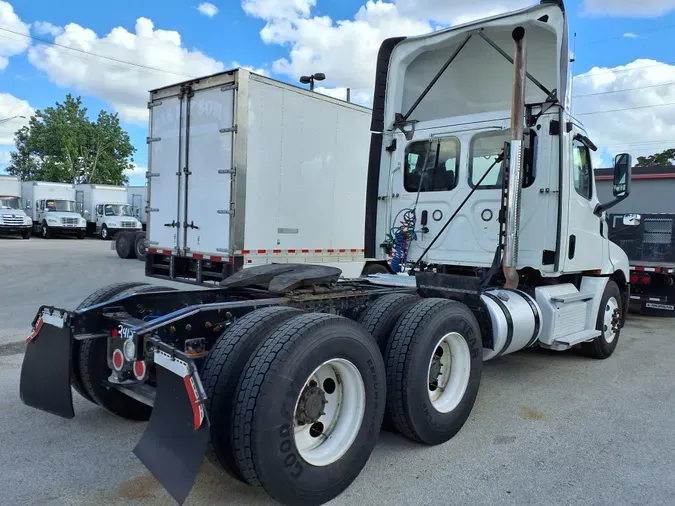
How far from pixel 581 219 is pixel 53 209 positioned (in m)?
32.6

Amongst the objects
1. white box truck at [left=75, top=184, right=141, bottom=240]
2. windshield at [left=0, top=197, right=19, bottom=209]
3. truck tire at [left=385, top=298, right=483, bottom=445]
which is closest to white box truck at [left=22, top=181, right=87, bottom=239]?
white box truck at [left=75, top=184, right=141, bottom=240]

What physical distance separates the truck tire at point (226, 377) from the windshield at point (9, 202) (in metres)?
32.7

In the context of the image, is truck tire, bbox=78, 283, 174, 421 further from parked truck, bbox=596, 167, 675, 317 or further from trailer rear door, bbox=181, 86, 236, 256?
parked truck, bbox=596, 167, 675, 317

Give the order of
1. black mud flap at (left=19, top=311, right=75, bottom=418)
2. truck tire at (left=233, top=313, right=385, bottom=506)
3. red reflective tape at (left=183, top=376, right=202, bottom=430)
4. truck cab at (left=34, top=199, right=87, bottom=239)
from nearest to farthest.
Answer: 1. red reflective tape at (left=183, top=376, right=202, bottom=430)
2. truck tire at (left=233, top=313, right=385, bottom=506)
3. black mud flap at (left=19, top=311, right=75, bottom=418)
4. truck cab at (left=34, top=199, right=87, bottom=239)

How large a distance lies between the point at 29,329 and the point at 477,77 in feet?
22.4

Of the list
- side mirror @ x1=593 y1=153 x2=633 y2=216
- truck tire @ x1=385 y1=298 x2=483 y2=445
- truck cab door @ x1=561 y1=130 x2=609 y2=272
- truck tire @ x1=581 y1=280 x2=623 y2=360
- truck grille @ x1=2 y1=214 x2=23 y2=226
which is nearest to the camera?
truck tire @ x1=385 y1=298 x2=483 y2=445

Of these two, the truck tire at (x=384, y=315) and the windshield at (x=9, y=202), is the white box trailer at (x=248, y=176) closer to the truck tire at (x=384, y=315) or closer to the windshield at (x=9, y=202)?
the truck tire at (x=384, y=315)

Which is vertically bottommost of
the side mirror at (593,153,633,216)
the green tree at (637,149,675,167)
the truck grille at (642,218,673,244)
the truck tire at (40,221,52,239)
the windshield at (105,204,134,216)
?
the truck tire at (40,221,52,239)

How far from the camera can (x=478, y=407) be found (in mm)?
4945

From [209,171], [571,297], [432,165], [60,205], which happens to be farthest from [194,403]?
[60,205]

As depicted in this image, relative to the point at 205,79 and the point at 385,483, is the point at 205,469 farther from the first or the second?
the point at 205,79

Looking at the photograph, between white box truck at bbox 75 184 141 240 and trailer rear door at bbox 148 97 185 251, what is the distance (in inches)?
923

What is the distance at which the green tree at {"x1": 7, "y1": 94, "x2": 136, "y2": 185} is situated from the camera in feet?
161

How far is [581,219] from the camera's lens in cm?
611
